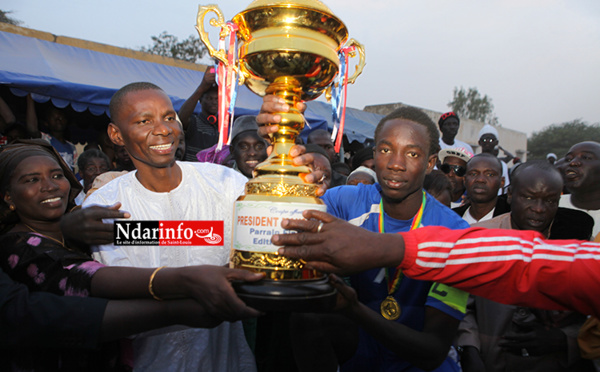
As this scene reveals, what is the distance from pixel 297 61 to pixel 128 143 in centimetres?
100

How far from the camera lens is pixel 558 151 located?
4334 centimetres

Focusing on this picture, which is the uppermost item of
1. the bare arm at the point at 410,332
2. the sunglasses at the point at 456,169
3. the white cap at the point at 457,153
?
the white cap at the point at 457,153

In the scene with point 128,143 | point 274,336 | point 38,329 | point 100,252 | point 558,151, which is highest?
point 558,151

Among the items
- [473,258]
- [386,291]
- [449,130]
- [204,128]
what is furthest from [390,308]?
[449,130]

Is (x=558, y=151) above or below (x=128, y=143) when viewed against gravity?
above

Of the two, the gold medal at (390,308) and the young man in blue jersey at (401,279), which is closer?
the young man in blue jersey at (401,279)

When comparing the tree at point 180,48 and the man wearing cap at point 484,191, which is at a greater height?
the tree at point 180,48

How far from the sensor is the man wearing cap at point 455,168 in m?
5.16

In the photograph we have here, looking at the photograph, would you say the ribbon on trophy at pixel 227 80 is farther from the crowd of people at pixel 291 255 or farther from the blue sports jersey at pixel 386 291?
the blue sports jersey at pixel 386 291

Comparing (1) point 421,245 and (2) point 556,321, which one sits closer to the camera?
(1) point 421,245

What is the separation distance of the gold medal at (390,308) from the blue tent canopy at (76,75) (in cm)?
398

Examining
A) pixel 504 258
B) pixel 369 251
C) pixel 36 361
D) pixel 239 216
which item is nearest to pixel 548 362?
pixel 504 258

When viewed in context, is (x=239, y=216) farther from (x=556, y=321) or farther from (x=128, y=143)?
(x=556, y=321)

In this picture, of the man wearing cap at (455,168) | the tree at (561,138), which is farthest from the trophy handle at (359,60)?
the tree at (561,138)
